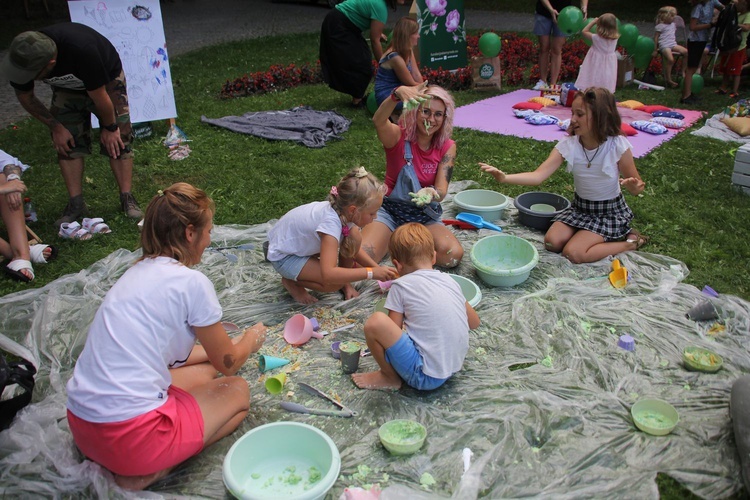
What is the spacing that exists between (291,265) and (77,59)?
2327mm

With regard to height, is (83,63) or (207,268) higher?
(83,63)

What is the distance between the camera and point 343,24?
8.02 metres

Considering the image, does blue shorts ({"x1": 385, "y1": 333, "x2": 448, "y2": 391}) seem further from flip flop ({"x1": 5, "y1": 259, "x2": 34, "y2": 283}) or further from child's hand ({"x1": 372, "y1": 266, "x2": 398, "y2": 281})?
flip flop ({"x1": 5, "y1": 259, "x2": 34, "y2": 283})

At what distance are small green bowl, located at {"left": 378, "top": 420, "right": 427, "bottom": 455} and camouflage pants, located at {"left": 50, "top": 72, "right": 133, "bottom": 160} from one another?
3.55 meters

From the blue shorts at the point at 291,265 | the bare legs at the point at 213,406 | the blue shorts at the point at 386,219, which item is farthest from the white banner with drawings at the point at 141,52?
the bare legs at the point at 213,406

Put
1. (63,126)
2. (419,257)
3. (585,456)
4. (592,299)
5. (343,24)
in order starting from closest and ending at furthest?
(585,456)
(419,257)
(592,299)
(63,126)
(343,24)

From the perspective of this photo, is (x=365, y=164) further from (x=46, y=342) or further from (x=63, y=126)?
(x=46, y=342)

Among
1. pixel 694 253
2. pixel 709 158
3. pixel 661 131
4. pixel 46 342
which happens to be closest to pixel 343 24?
pixel 661 131

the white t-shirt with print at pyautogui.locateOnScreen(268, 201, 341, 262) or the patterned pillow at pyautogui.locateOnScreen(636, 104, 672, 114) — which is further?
the patterned pillow at pyautogui.locateOnScreen(636, 104, 672, 114)

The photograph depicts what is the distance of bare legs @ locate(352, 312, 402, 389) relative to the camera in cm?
272

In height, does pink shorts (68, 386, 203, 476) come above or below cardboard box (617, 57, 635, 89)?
below

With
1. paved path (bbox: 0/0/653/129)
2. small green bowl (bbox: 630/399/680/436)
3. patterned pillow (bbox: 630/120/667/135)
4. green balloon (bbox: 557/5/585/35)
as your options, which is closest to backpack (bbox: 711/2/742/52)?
green balloon (bbox: 557/5/585/35)

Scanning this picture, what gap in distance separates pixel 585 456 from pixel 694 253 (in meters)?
2.28

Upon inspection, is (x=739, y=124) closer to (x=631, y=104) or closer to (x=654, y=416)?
(x=631, y=104)
